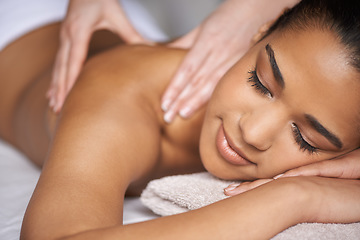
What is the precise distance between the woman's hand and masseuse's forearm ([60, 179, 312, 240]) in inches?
19.8

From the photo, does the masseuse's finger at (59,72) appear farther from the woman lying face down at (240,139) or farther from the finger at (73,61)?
the woman lying face down at (240,139)

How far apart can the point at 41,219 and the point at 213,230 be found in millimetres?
313

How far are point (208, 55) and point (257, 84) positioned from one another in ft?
1.37

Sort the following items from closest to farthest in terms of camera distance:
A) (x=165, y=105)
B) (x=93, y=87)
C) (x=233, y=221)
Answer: (x=233, y=221) < (x=93, y=87) < (x=165, y=105)

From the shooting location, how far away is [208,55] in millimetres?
1364

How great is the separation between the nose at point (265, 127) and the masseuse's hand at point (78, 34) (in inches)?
23.8

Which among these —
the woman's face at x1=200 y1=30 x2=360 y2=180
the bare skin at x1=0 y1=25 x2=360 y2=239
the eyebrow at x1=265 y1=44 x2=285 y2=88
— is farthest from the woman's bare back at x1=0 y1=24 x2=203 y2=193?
the eyebrow at x1=265 y1=44 x2=285 y2=88

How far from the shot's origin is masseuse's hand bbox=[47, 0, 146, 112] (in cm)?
132

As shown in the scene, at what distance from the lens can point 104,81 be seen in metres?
1.15

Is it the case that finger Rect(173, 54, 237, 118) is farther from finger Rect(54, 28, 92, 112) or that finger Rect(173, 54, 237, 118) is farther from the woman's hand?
finger Rect(54, 28, 92, 112)

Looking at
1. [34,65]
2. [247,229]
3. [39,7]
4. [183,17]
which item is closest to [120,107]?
[247,229]

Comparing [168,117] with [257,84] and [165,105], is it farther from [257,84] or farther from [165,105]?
[257,84]

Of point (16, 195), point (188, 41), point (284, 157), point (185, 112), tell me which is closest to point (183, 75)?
point (185, 112)

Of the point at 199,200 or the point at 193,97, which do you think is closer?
the point at 199,200
